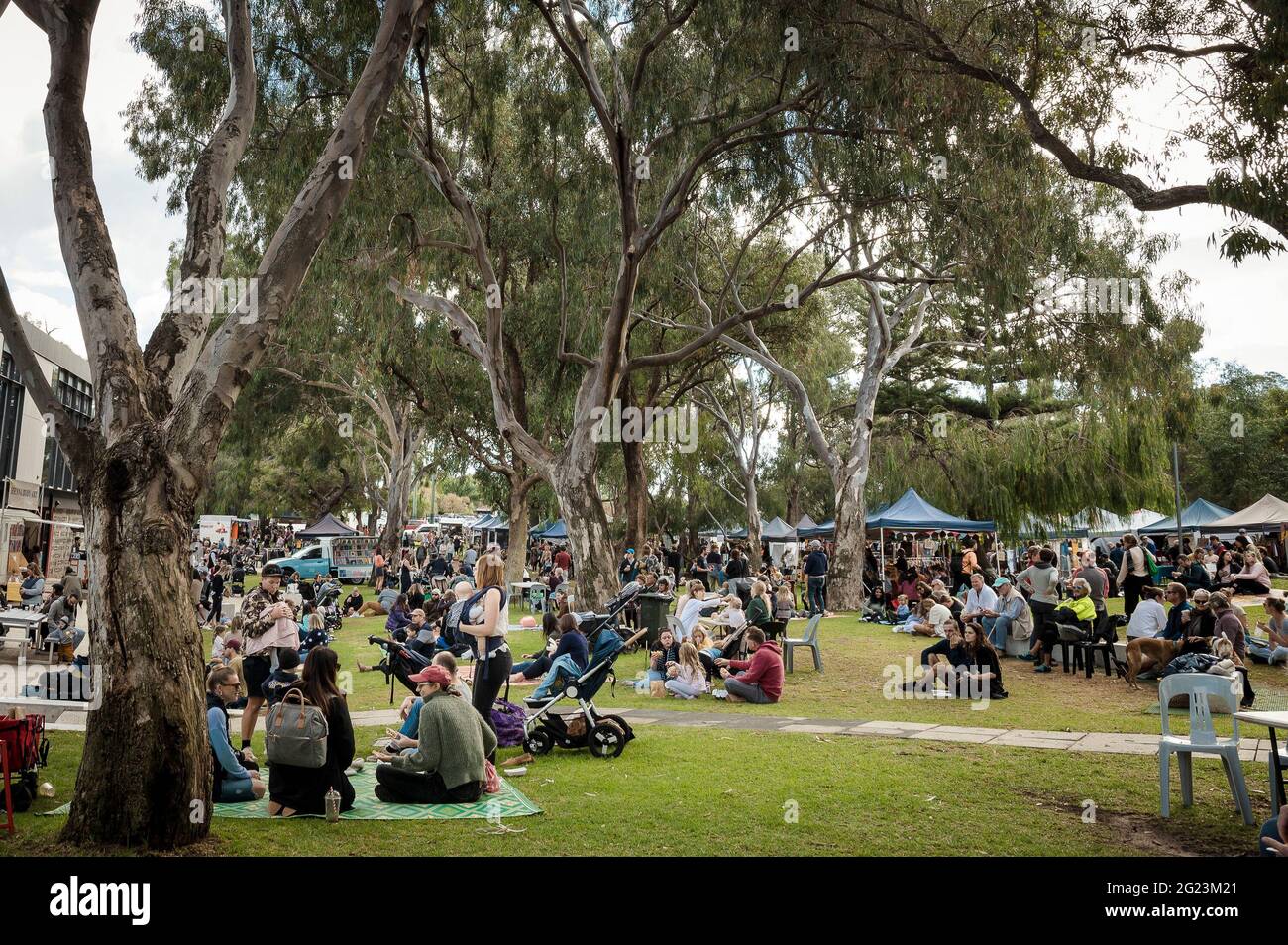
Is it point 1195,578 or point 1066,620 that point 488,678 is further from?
point 1195,578

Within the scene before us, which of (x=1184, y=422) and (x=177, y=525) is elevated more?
(x=1184, y=422)

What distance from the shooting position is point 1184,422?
23.9m

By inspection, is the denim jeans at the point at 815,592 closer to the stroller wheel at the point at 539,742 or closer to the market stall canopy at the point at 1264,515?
the stroller wheel at the point at 539,742

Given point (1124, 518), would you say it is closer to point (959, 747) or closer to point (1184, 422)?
point (1184, 422)

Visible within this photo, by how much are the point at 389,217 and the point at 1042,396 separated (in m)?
21.1

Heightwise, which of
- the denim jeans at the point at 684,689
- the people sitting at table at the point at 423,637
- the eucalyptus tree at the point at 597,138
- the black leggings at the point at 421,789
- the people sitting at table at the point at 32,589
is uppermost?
the eucalyptus tree at the point at 597,138

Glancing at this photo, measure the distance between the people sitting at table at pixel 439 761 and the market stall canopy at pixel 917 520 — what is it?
17.8 m

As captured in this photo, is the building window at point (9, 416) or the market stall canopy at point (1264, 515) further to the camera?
the market stall canopy at point (1264, 515)

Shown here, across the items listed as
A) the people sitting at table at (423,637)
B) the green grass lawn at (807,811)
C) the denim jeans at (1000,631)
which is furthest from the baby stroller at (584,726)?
the denim jeans at (1000,631)

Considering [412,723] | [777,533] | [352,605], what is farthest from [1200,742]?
[777,533]

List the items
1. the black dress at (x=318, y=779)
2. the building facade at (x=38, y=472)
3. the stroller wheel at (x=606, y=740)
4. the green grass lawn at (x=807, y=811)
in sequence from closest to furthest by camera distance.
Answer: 1. the green grass lawn at (x=807, y=811)
2. the black dress at (x=318, y=779)
3. the stroller wheel at (x=606, y=740)
4. the building facade at (x=38, y=472)

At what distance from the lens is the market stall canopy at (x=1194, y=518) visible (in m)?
31.1
